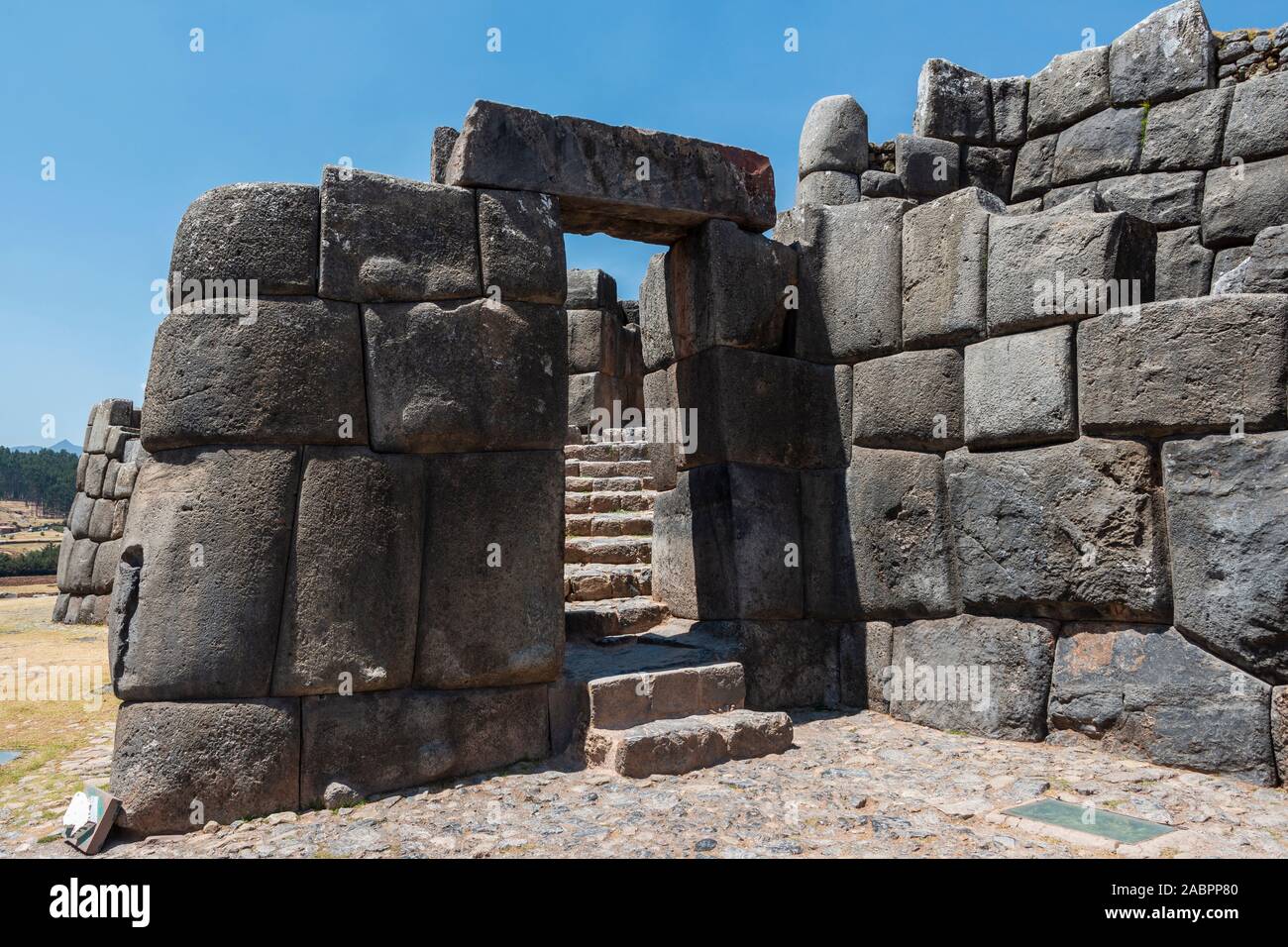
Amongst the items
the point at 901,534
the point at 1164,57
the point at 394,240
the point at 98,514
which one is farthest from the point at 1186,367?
the point at 98,514

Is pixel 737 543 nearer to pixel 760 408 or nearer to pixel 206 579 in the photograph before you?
pixel 760 408

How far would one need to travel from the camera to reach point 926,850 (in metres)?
3.45

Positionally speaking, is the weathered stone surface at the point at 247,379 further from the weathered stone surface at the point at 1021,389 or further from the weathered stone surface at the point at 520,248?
the weathered stone surface at the point at 1021,389

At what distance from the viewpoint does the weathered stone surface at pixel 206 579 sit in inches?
158

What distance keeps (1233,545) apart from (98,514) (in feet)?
43.7

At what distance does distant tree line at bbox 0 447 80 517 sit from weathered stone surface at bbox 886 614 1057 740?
52465mm

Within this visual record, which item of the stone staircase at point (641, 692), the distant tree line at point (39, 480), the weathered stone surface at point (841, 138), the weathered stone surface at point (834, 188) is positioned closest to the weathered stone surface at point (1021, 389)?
the stone staircase at point (641, 692)

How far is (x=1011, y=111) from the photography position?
907 cm

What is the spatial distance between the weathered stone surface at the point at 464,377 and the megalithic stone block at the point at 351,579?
0.72 ft

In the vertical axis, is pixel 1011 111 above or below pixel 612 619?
above

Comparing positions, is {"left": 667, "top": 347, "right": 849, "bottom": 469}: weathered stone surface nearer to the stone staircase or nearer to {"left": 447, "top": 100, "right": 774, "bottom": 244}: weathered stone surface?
{"left": 447, "top": 100, "right": 774, "bottom": 244}: weathered stone surface

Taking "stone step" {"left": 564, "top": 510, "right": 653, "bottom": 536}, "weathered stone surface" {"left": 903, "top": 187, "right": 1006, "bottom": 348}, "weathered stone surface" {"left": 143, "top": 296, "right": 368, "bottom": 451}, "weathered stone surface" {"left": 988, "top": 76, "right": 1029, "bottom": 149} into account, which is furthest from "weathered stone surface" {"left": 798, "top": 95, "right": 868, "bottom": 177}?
"weathered stone surface" {"left": 143, "top": 296, "right": 368, "bottom": 451}

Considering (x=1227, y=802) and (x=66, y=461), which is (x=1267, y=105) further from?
(x=66, y=461)

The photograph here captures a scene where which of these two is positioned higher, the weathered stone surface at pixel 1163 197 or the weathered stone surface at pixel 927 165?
the weathered stone surface at pixel 927 165
